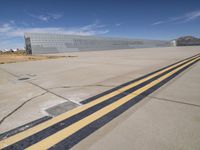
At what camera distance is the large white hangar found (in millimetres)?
41719

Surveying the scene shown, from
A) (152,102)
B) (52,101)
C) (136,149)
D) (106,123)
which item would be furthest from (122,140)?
(52,101)

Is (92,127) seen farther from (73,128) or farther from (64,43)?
(64,43)

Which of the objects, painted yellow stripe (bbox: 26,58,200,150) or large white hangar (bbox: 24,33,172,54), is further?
large white hangar (bbox: 24,33,172,54)

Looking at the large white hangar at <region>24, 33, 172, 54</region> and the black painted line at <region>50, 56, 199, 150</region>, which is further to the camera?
the large white hangar at <region>24, 33, 172, 54</region>

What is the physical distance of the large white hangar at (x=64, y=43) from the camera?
41.7 m

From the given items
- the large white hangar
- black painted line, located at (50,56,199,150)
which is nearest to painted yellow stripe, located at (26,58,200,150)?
black painted line, located at (50,56,199,150)

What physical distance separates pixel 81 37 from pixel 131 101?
54652mm

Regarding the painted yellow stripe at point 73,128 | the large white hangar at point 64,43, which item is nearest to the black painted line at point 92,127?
the painted yellow stripe at point 73,128

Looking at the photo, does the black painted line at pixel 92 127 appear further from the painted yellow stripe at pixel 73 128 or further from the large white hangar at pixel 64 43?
the large white hangar at pixel 64 43

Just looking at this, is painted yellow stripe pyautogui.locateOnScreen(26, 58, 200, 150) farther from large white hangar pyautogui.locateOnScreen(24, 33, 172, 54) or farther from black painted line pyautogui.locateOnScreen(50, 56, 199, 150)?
large white hangar pyautogui.locateOnScreen(24, 33, 172, 54)

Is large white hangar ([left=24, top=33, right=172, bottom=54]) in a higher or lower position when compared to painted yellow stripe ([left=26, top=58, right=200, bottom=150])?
higher

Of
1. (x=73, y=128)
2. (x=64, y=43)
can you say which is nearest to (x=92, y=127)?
(x=73, y=128)

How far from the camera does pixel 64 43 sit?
48.5 metres

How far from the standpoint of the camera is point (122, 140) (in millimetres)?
2072
